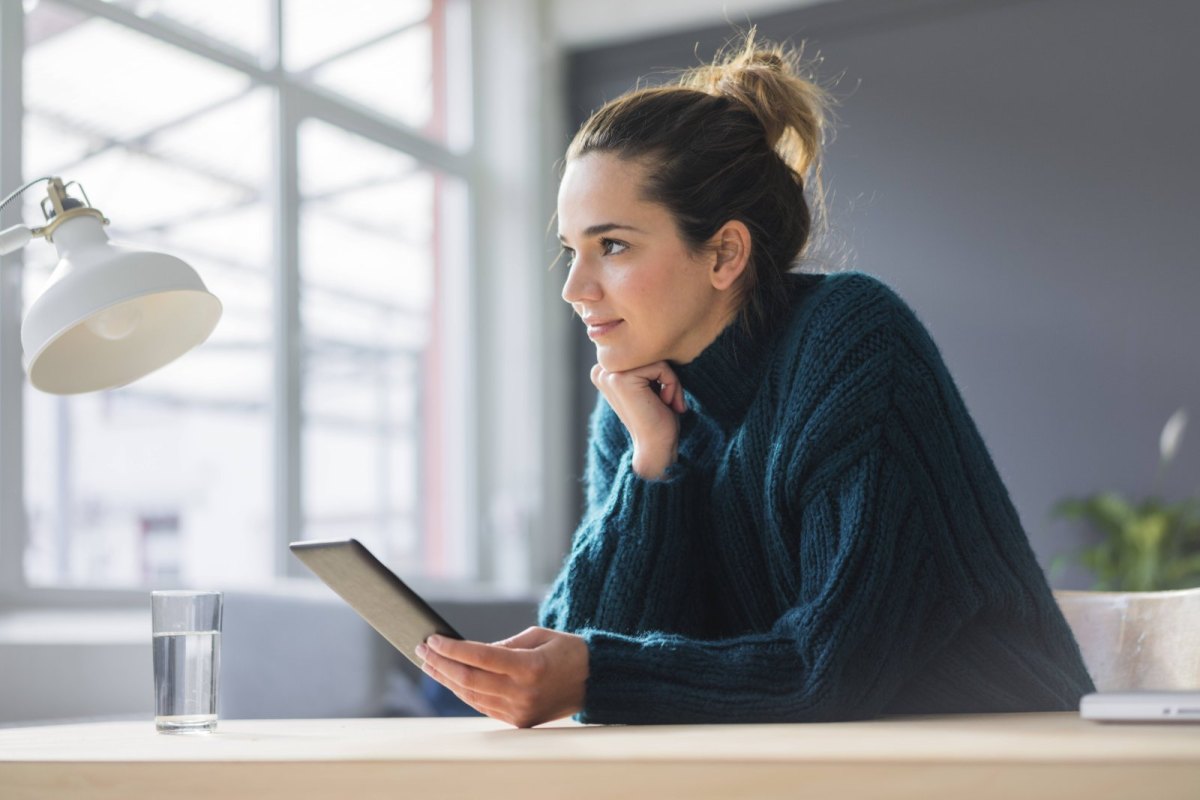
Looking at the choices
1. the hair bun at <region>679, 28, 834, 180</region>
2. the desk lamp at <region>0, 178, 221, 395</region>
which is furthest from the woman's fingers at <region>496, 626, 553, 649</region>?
the hair bun at <region>679, 28, 834, 180</region>

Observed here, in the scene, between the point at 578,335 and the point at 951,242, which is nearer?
→ the point at 951,242

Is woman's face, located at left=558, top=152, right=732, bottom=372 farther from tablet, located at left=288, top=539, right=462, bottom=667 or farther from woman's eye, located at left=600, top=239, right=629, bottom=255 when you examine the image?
tablet, located at left=288, top=539, right=462, bottom=667

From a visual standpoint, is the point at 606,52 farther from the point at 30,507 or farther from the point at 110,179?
the point at 30,507

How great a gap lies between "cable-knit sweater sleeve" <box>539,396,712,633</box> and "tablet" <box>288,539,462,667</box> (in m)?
0.31

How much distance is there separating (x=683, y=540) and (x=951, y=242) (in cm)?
378

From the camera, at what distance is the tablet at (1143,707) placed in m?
0.76

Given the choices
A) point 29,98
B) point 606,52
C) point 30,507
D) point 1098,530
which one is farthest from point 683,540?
point 606,52

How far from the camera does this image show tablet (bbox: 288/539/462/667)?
1.00 m

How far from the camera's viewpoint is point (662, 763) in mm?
688

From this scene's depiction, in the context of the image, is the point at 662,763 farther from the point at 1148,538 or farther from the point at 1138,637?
the point at 1148,538

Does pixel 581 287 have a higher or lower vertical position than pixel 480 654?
higher

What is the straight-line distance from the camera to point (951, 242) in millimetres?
4902

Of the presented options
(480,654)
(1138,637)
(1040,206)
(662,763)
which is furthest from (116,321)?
(1040,206)

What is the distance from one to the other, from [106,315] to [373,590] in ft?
1.37
